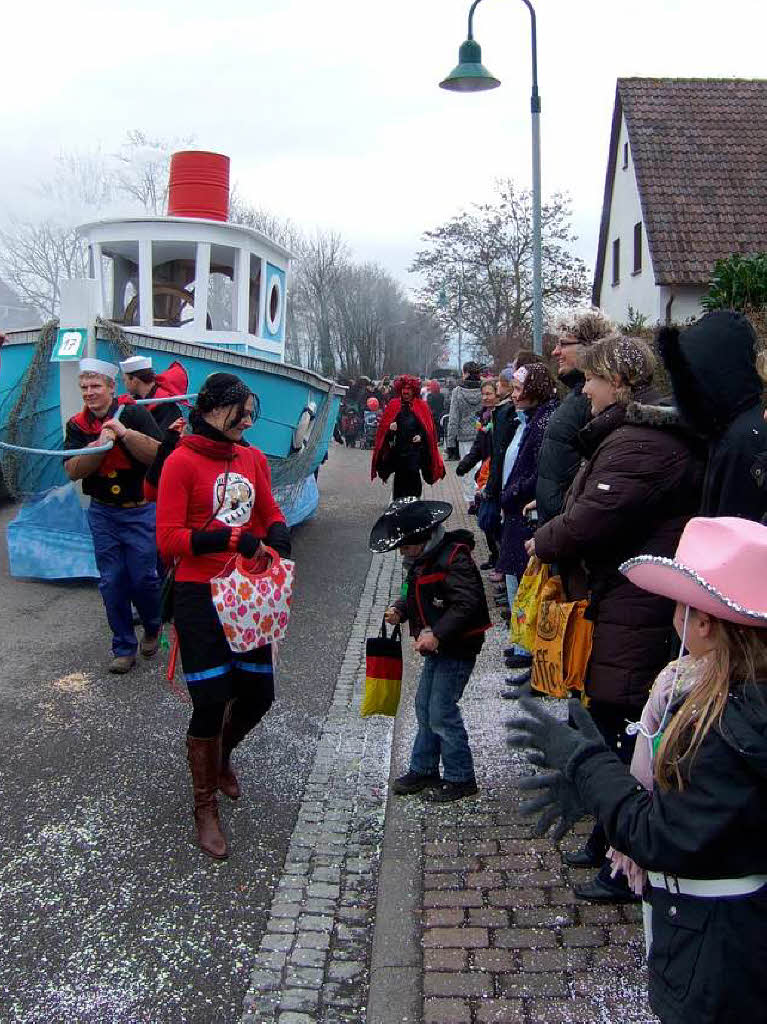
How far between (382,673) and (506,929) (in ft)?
4.07

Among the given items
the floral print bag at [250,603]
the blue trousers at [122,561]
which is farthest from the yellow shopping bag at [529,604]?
the blue trousers at [122,561]

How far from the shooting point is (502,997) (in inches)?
107

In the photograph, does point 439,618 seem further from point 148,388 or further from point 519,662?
point 148,388

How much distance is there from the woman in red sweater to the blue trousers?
214cm

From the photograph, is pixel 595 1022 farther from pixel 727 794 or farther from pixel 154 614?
pixel 154 614

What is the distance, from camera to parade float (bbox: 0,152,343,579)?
8.01 metres

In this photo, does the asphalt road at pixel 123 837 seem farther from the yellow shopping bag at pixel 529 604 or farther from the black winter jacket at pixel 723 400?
the black winter jacket at pixel 723 400

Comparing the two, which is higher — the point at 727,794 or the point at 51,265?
the point at 51,265

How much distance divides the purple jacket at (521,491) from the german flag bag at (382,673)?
174cm

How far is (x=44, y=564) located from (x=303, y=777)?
4548 millimetres

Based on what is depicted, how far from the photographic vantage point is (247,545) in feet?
12.3

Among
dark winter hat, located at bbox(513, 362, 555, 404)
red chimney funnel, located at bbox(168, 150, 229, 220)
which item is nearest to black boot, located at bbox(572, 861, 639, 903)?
dark winter hat, located at bbox(513, 362, 555, 404)

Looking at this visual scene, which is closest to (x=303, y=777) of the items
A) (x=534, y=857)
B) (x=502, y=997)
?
(x=534, y=857)

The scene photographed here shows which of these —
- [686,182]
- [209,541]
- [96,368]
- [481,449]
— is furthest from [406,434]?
[686,182]
